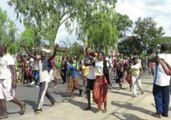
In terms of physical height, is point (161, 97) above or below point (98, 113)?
above

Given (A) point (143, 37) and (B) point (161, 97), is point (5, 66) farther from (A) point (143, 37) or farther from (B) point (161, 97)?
(A) point (143, 37)

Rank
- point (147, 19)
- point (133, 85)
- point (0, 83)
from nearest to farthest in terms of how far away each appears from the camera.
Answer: point (0, 83) < point (133, 85) < point (147, 19)

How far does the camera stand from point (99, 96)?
39.8ft

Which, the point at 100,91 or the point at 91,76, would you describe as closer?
the point at 100,91

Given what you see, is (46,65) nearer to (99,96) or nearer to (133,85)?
(99,96)

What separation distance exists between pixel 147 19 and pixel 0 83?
91.6 metres

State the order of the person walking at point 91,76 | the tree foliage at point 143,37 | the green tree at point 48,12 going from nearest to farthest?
the person walking at point 91,76, the green tree at point 48,12, the tree foliage at point 143,37

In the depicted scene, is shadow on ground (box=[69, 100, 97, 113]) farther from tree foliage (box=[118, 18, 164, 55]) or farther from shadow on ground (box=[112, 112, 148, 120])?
tree foliage (box=[118, 18, 164, 55])

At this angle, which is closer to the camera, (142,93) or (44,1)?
(142,93)

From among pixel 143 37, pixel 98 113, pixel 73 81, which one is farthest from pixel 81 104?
pixel 143 37

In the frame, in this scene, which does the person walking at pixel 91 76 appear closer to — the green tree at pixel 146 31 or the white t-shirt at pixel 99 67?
the white t-shirt at pixel 99 67

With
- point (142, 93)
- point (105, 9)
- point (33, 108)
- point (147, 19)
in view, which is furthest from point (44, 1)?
point (147, 19)

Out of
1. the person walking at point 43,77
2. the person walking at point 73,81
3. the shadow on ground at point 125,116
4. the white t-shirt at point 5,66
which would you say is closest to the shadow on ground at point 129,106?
the shadow on ground at point 125,116

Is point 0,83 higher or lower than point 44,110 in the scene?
higher
